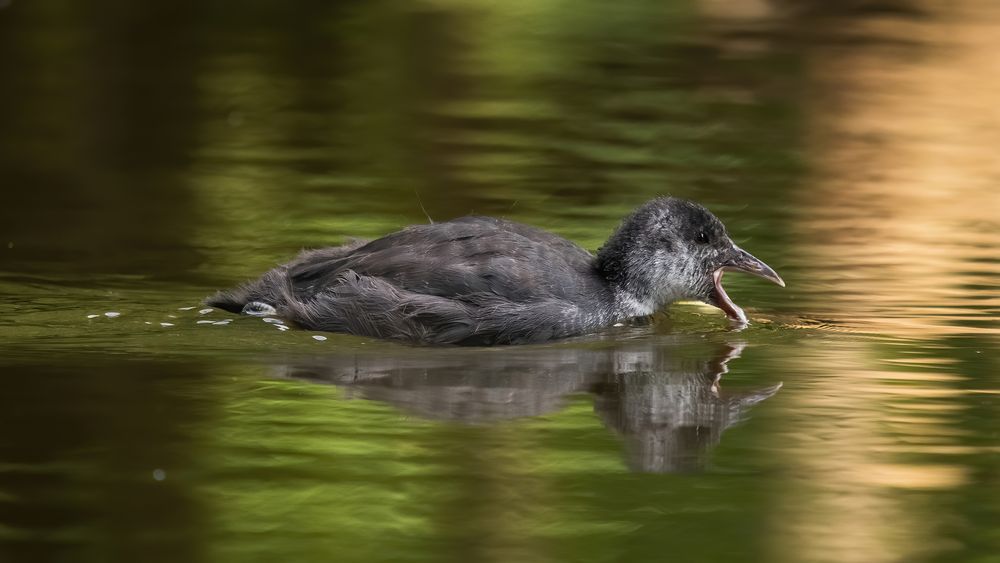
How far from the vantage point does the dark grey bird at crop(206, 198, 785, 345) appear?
28.4ft

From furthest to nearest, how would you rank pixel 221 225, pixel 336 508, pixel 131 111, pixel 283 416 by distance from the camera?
pixel 131 111 → pixel 221 225 → pixel 283 416 → pixel 336 508

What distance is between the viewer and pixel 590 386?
7.85 metres

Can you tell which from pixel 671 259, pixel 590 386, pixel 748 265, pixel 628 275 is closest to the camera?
pixel 590 386

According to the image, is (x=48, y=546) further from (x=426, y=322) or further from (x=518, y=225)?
(x=518, y=225)

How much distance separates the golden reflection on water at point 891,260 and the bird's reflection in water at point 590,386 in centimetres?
41

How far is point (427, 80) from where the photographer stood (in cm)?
1678

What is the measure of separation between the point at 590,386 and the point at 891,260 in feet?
11.1

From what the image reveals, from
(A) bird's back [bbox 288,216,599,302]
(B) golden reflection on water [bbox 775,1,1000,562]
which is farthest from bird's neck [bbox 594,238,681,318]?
(B) golden reflection on water [bbox 775,1,1000,562]

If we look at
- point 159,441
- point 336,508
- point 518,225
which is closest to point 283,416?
point 159,441

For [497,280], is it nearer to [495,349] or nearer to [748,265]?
[495,349]

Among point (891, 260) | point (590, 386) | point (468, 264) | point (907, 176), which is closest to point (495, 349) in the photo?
point (468, 264)

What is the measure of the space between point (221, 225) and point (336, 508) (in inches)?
216

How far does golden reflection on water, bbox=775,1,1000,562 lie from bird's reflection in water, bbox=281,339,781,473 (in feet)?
1.36

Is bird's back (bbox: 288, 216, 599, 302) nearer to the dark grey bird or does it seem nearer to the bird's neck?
the dark grey bird
